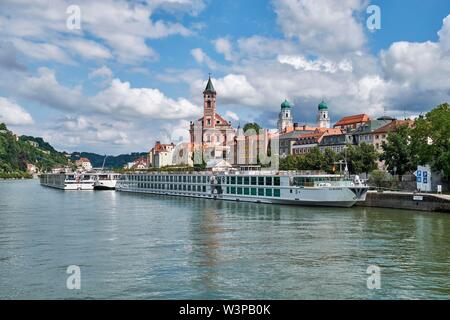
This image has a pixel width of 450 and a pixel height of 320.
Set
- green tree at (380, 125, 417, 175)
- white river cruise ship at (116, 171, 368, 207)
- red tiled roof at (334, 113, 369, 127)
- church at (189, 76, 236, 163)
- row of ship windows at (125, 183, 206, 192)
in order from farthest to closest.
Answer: church at (189, 76, 236, 163) → red tiled roof at (334, 113, 369, 127) → row of ship windows at (125, 183, 206, 192) → green tree at (380, 125, 417, 175) → white river cruise ship at (116, 171, 368, 207)

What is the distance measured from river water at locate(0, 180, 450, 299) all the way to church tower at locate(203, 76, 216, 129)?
134 metres

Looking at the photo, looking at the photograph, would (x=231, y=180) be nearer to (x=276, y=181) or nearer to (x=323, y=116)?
(x=276, y=181)

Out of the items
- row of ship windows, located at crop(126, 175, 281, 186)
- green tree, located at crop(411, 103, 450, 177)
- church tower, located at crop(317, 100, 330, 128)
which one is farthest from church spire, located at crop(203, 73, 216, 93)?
green tree, located at crop(411, 103, 450, 177)

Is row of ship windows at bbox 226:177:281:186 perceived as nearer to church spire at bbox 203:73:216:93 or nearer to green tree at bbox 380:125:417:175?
green tree at bbox 380:125:417:175

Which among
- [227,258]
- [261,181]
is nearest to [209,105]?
[261,181]

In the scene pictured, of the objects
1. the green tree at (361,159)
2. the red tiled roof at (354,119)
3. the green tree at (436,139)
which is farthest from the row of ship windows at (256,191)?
the red tiled roof at (354,119)

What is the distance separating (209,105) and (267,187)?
11249cm

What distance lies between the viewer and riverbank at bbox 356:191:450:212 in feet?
165

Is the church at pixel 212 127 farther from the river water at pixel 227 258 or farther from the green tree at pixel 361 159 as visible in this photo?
the river water at pixel 227 258

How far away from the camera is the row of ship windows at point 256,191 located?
67.2 meters

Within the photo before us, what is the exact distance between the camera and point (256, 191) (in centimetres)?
7138
